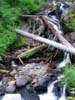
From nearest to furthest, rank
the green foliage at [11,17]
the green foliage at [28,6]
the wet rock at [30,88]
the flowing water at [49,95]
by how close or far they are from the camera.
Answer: the flowing water at [49,95]
the wet rock at [30,88]
the green foliage at [11,17]
the green foliage at [28,6]

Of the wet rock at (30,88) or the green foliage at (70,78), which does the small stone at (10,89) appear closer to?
the wet rock at (30,88)

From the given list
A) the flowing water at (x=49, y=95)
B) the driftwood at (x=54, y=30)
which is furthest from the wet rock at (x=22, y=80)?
the driftwood at (x=54, y=30)

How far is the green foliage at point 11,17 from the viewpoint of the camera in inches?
462

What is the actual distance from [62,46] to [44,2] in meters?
5.97

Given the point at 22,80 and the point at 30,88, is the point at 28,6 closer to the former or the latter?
the point at 22,80

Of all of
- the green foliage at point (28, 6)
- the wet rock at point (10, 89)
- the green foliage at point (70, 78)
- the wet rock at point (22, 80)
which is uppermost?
the green foliage at point (28, 6)

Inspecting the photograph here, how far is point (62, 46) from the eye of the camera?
9.77 metres

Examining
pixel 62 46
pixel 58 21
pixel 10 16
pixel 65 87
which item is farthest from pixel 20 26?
pixel 65 87

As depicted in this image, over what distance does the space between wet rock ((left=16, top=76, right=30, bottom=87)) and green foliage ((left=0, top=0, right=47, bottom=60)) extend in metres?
1.52

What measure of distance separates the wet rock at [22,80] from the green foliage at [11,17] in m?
1.52

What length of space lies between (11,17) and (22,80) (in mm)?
3803

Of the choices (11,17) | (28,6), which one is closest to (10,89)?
(11,17)

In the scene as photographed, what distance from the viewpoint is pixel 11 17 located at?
1288 centimetres

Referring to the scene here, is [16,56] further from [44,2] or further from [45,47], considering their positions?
[44,2]
